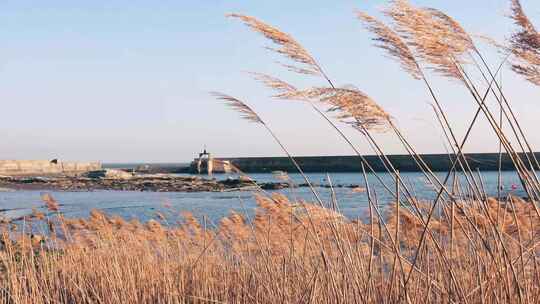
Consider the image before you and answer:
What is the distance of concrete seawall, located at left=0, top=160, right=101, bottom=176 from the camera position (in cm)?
6262

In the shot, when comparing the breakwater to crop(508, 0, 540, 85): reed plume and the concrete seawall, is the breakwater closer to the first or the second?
the concrete seawall

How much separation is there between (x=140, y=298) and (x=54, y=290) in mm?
865

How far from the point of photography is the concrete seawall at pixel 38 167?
6262cm

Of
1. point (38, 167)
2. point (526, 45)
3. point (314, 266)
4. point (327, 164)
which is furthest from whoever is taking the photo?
point (327, 164)

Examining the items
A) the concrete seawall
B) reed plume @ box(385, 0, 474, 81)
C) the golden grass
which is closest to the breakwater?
the concrete seawall

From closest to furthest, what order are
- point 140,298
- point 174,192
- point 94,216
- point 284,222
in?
point 140,298, point 284,222, point 94,216, point 174,192

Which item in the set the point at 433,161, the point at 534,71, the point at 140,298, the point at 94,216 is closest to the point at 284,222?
the point at 140,298

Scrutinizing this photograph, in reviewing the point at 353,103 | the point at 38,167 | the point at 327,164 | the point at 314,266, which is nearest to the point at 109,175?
the point at 38,167

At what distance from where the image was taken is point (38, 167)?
67312 mm

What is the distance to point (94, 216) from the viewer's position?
703cm

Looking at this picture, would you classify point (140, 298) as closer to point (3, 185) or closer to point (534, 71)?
point (534, 71)

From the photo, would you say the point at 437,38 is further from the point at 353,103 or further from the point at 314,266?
the point at 314,266

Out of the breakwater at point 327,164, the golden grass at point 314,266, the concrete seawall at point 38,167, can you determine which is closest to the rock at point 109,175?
the concrete seawall at point 38,167

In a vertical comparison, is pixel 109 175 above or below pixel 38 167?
below
